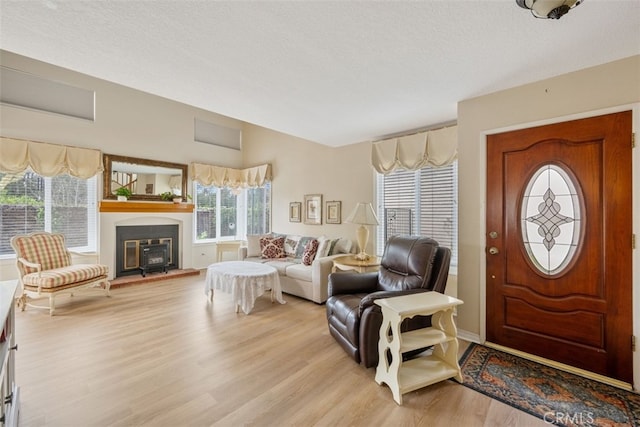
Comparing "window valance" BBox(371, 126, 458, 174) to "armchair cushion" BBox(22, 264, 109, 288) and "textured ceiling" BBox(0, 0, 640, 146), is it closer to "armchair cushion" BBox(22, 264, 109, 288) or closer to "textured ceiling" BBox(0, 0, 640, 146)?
"textured ceiling" BBox(0, 0, 640, 146)

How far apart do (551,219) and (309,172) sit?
3.80 m

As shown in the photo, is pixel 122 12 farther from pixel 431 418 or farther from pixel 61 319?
pixel 61 319

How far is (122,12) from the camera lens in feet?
5.40

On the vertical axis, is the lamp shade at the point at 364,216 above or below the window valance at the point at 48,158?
below

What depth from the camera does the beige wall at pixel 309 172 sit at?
459 cm

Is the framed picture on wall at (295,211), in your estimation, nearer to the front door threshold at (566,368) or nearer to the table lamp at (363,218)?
the table lamp at (363,218)

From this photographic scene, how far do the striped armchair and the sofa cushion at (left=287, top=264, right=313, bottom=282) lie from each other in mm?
2653

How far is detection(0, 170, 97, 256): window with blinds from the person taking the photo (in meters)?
4.09

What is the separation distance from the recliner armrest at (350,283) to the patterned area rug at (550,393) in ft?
3.34

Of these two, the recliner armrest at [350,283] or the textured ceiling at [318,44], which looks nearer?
the textured ceiling at [318,44]

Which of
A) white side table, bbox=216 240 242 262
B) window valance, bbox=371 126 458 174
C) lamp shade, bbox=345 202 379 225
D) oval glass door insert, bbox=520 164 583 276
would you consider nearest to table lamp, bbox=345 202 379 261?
lamp shade, bbox=345 202 379 225

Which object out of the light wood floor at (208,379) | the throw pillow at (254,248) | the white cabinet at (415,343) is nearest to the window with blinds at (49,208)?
the light wood floor at (208,379)

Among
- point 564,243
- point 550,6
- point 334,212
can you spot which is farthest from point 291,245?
point 550,6

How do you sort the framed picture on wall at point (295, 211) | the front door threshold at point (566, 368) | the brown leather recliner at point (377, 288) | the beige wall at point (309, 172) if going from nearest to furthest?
the front door threshold at point (566, 368), the brown leather recliner at point (377, 288), the beige wall at point (309, 172), the framed picture on wall at point (295, 211)
